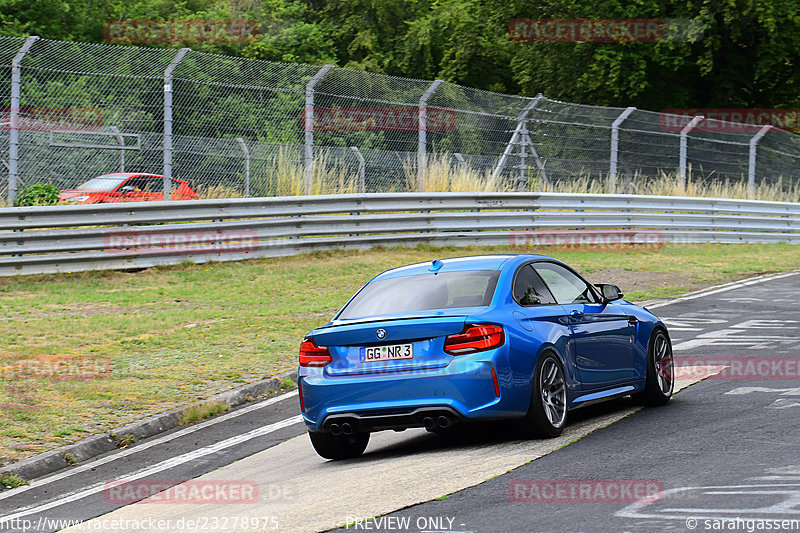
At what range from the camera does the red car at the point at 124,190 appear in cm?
1806

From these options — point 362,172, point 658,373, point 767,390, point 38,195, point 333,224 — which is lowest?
point 767,390

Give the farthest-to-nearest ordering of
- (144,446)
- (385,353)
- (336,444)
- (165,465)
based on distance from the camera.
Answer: (144,446) → (165,465) → (336,444) → (385,353)

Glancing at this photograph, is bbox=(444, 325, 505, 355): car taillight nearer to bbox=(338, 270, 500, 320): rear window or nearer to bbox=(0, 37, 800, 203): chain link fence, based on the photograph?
bbox=(338, 270, 500, 320): rear window

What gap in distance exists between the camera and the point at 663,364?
9.52 metres

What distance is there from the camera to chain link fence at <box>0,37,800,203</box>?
17.0m

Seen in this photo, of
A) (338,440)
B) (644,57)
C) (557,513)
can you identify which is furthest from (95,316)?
(644,57)

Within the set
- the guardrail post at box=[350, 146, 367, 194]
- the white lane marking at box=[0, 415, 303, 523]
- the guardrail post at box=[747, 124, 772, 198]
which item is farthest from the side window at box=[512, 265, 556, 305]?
the guardrail post at box=[747, 124, 772, 198]

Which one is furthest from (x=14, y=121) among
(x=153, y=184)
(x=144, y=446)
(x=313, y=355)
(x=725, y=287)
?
(x=725, y=287)

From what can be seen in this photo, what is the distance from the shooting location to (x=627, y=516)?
5723 millimetres

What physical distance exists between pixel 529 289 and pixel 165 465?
3042 mm

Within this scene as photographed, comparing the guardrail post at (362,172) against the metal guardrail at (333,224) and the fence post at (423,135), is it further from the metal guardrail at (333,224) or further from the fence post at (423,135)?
the fence post at (423,135)

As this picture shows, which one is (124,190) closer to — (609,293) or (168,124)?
(168,124)

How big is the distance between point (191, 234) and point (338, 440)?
429 inches

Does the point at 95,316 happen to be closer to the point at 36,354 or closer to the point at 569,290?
the point at 36,354
